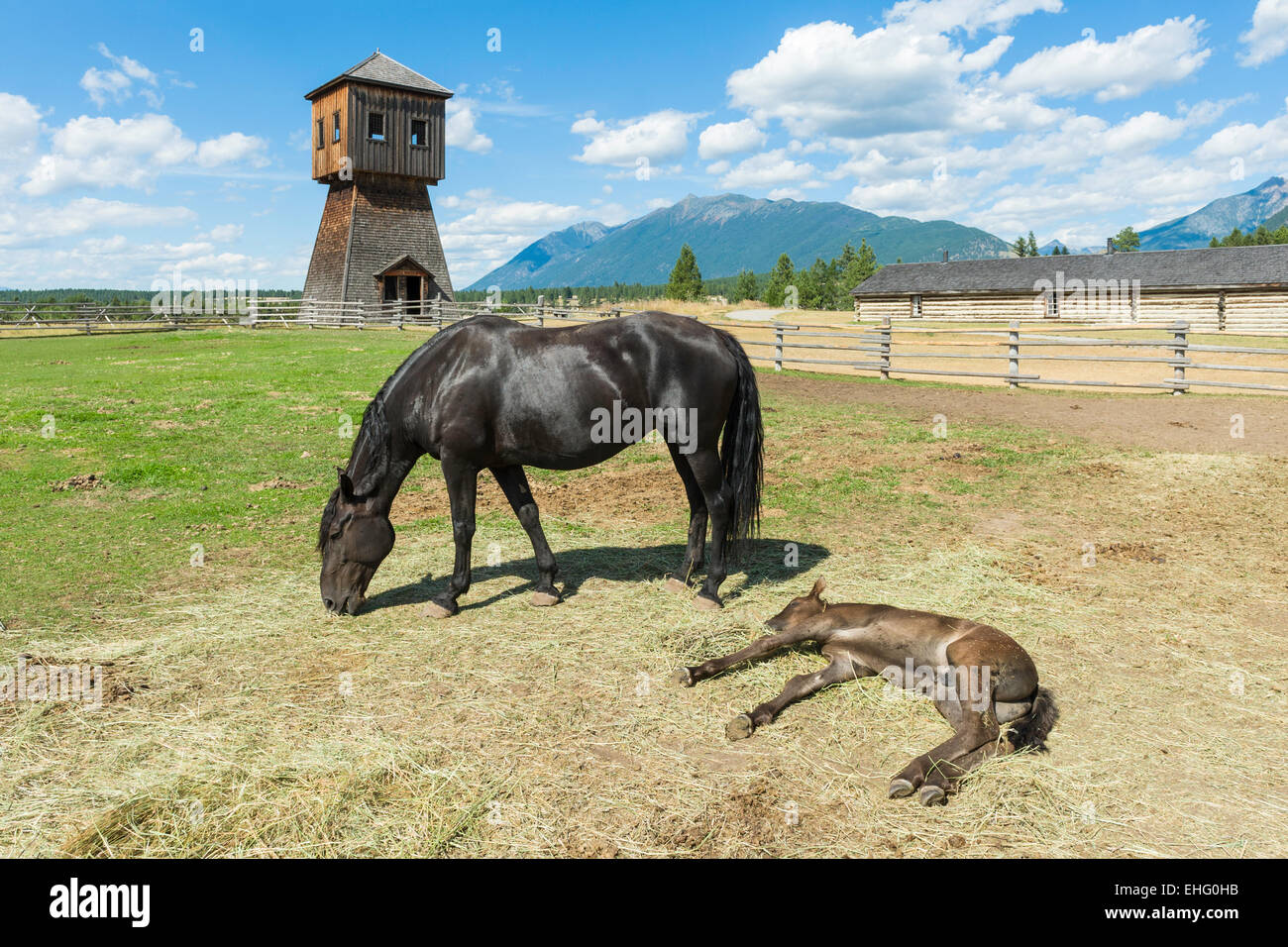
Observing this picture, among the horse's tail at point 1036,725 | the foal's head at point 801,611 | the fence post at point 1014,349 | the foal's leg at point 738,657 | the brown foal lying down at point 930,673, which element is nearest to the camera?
the brown foal lying down at point 930,673

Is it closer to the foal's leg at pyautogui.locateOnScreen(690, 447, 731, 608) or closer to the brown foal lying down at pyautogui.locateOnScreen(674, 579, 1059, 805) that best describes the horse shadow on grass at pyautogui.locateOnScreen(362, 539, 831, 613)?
the foal's leg at pyautogui.locateOnScreen(690, 447, 731, 608)

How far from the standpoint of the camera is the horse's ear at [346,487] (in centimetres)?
594

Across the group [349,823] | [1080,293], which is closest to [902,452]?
[349,823]

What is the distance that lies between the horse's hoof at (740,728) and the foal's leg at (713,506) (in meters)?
1.84

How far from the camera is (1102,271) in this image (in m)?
45.1

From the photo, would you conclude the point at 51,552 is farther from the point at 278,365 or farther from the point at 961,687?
the point at 278,365

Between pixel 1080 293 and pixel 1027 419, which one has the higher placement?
pixel 1080 293

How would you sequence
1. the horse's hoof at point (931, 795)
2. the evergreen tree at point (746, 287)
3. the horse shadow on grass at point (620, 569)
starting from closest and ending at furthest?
the horse's hoof at point (931, 795)
the horse shadow on grass at point (620, 569)
the evergreen tree at point (746, 287)

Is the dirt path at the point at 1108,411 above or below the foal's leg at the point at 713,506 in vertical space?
above

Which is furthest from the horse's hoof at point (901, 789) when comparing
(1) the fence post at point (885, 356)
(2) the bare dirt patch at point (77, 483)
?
(1) the fence post at point (885, 356)

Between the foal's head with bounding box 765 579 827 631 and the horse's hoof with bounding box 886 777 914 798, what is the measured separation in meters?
1.47

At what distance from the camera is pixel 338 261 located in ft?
124

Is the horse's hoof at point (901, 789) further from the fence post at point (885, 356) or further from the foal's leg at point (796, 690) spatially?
the fence post at point (885, 356)

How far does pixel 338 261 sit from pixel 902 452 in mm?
33036
